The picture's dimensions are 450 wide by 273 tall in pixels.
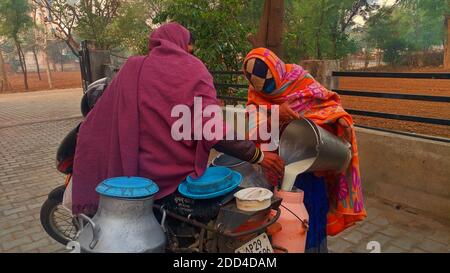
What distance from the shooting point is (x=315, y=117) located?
2186 millimetres

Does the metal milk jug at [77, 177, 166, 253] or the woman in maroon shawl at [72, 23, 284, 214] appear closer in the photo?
the metal milk jug at [77, 177, 166, 253]

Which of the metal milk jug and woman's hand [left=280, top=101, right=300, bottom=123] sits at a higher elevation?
woman's hand [left=280, top=101, right=300, bottom=123]

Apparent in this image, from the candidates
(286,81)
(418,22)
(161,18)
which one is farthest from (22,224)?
(418,22)

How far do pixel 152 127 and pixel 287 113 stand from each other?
807 millimetres

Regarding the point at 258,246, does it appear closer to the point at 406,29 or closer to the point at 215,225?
the point at 215,225

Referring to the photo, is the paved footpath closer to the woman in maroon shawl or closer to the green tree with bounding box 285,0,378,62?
the woman in maroon shawl

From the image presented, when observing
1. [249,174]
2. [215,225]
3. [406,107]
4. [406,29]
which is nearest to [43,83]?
[406,107]

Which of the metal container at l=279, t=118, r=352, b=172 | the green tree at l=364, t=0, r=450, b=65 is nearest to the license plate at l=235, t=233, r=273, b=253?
the metal container at l=279, t=118, r=352, b=172

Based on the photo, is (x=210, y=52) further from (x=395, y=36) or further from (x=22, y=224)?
(x=395, y=36)

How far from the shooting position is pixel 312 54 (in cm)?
1831

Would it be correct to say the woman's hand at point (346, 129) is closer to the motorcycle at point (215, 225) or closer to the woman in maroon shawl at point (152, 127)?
the woman in maroon shawl at point (152, 127)

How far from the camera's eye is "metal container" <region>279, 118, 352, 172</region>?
1.98 meters

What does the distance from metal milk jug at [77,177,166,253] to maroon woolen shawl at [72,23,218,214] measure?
0.58 ft
